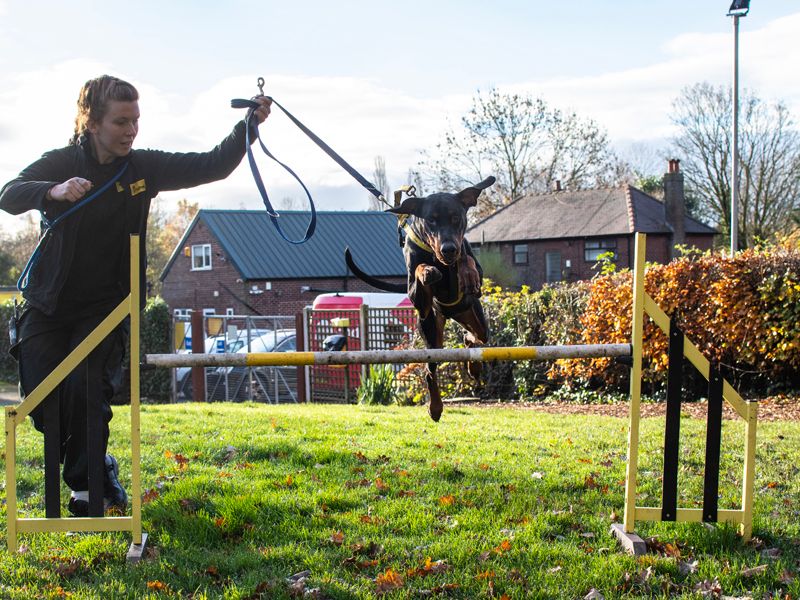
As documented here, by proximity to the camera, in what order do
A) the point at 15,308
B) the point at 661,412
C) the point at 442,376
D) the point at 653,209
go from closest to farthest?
the point at 15,308 < the point at 661,412 < the point at 442,376 < the point at 653,209

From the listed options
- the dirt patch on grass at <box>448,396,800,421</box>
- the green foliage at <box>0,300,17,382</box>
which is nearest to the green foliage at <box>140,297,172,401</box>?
the dirt patch on grass at <box>448,396,800,421</box>

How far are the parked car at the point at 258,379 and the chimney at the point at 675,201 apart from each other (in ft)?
83.2

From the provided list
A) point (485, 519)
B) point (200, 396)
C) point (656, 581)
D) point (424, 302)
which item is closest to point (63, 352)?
point (424, 302)

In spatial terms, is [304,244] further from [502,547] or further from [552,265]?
[502,547]

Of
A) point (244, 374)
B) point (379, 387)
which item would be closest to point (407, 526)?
point (379, 387)

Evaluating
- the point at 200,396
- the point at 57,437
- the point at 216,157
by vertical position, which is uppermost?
the point at 216,157

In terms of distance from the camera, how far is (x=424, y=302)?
4645mm

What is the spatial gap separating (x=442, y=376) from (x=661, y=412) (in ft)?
14.9

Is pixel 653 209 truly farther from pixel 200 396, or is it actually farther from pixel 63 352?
pixel 63 352

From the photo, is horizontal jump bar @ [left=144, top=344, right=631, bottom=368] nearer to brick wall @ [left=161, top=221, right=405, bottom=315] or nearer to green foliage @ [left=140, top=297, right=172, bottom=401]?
green foliage @ [left=140, top=297, right=172, bottom=401]

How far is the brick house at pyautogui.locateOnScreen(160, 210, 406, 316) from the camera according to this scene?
31359mm

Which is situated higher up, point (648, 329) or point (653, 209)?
point (653, 209)

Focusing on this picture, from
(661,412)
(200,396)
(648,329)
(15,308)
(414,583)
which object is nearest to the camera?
(414,583)

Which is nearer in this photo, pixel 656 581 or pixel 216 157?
pixel 656 581
